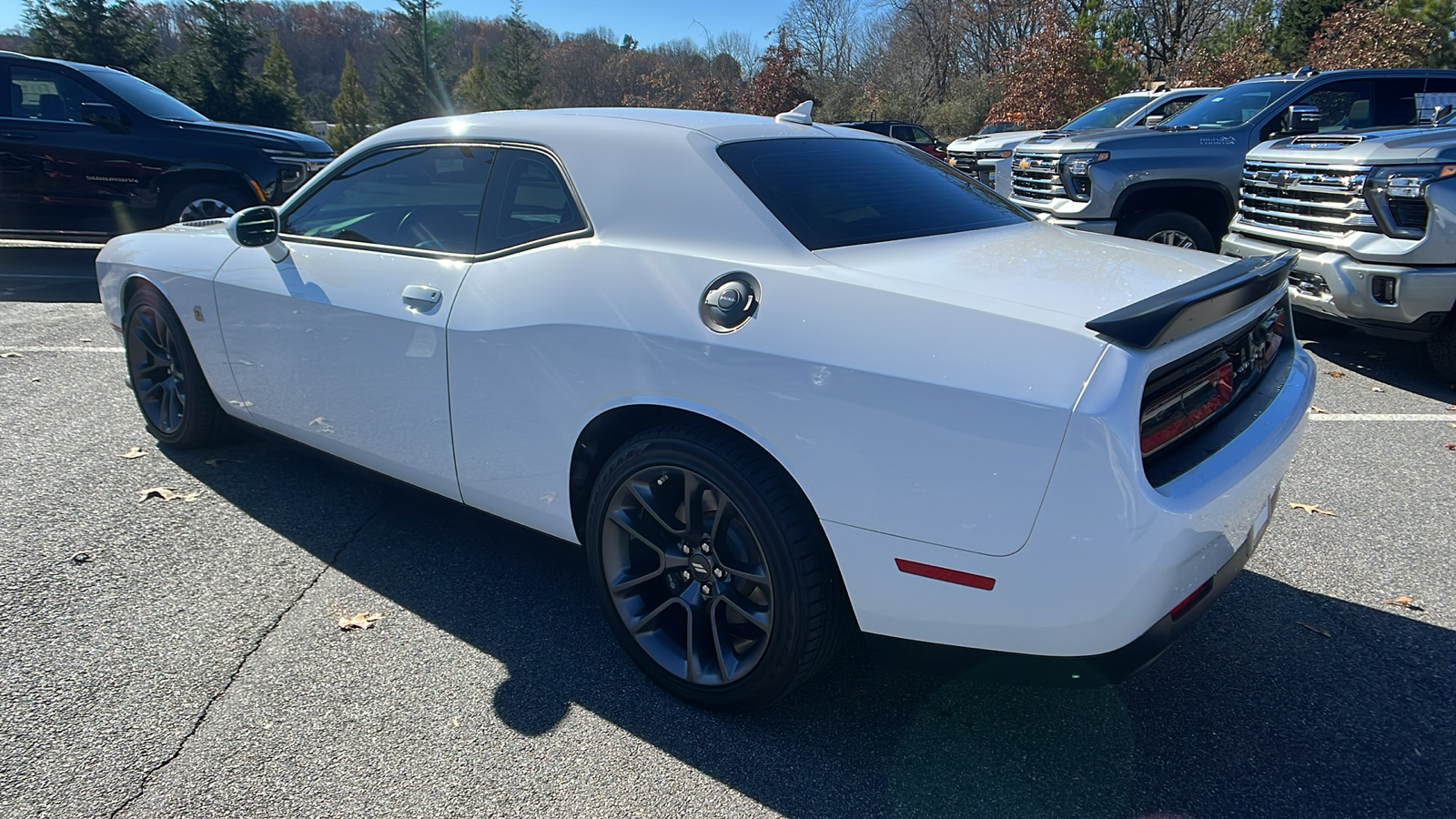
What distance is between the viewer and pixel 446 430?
2.83 metres

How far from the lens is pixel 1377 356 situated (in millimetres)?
6180

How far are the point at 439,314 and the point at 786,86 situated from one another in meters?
29.2

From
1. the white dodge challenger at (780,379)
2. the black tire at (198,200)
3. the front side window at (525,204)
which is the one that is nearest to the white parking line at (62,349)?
the black tire at (198,200)

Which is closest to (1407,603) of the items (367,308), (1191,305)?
(1191,305)

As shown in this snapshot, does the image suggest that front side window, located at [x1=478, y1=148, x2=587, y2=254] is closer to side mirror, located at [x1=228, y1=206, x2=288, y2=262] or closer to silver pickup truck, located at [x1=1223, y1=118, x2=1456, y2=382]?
side mirror, located at [x1=228, y1=206, x2=288, y2=262]

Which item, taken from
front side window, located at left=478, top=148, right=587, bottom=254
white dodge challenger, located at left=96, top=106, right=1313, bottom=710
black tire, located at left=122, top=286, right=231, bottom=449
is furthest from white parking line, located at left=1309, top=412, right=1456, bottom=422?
black tire, located at left=122, top=286, right=231, bottom=449

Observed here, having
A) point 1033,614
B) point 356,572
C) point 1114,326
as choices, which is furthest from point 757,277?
point 356,572

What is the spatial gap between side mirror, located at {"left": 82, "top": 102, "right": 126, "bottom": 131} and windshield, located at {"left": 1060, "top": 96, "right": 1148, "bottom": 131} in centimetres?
1038

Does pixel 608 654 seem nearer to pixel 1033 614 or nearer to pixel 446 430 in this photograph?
pixel 446 430

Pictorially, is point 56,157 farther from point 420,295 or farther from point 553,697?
point 553,697

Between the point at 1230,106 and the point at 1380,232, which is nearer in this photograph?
the point at 1380,232

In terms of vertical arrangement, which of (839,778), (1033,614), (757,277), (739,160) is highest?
(739,160)

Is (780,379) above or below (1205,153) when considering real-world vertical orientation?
below

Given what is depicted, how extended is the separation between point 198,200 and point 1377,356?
10.1 m
